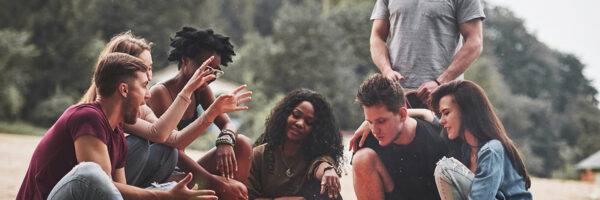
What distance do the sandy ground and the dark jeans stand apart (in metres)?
3.33

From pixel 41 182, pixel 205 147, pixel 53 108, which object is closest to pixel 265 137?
pixel 41 182

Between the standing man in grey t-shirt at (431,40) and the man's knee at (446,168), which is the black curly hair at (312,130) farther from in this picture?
the man's knee at (446,168)

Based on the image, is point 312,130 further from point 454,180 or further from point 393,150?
point 454,180

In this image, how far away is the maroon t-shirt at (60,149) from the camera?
2.65 metres

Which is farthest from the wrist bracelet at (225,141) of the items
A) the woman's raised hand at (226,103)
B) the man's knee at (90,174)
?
the man's knee at (90,174)

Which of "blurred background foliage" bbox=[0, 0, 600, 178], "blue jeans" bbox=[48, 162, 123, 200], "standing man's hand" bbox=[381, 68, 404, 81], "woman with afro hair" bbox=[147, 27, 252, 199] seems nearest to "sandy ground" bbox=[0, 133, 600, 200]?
"woman with afro hair" bbox=[147, 27, 252, 199]

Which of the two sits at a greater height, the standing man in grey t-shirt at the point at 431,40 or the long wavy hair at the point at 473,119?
the standing man in grey t-shirt at the point at 431,40

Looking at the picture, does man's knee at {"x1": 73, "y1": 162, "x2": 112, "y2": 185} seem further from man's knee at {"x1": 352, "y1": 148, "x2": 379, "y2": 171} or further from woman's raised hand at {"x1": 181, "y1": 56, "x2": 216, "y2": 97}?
man's knee at {"x1": 352, "y1": 148, "x2": 379, "y2": 171}

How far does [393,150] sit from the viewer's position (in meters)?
3.76

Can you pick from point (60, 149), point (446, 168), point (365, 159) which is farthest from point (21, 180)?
point (446, 168)

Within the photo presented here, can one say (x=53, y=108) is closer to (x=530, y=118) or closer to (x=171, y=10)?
(x=171, y=10)

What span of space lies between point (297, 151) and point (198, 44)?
3.41 ft

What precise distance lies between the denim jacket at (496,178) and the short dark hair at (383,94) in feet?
2.02

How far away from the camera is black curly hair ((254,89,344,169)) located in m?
4.03
